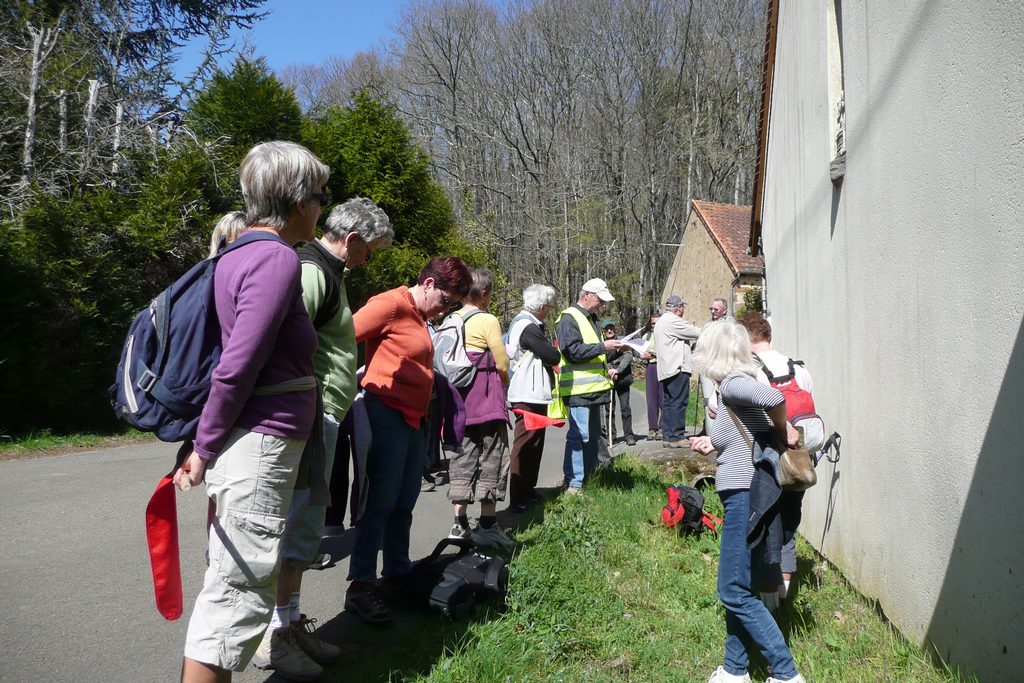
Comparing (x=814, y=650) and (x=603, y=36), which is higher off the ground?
(x=603, y=36)

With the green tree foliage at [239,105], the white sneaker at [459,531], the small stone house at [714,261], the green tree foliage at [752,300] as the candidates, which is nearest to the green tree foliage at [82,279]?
the green tree foliage at [239,105]

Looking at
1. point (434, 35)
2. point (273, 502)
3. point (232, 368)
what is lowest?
point (273, 502)

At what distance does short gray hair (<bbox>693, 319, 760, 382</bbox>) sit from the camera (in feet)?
12.3

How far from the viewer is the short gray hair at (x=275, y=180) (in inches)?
109

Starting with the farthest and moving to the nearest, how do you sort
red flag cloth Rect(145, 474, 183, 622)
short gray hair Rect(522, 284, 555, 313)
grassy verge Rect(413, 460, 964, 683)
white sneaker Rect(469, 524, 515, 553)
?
1. short gray hair Rect(522, 284, 555, 313)
2. white sneaker Rect(469, 524, 515, 553)
3. grassy verge Rect(413, 460, 964, 683)
4. red flag cloth Rect(145, 474, 183, 622)

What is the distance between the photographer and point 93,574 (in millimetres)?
4746

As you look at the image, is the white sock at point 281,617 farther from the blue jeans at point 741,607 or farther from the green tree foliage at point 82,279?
the green tree foliage at point 82,279

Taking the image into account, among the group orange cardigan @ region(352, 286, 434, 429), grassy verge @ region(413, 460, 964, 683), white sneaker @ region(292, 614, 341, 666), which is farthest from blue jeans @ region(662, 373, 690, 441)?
white sneaker @ region(292, 614, 341, 666)

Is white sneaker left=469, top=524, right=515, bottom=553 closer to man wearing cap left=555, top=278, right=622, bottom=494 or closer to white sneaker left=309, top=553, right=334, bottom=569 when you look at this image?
white sneaker left=309, top=553, right=334, bottom=569

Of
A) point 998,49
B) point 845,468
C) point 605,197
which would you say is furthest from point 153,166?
point 605,197

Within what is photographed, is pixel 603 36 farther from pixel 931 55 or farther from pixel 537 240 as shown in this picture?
pixel 931 55

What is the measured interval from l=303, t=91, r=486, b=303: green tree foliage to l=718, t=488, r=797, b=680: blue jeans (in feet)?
42.8

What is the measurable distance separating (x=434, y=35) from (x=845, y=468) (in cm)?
3104

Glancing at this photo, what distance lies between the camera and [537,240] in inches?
1289
